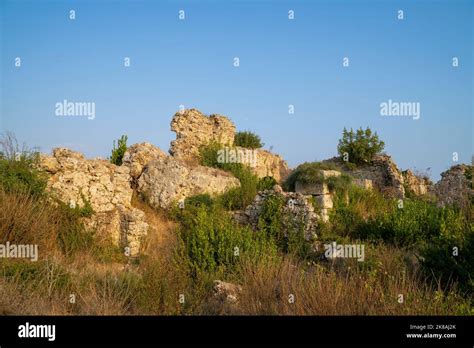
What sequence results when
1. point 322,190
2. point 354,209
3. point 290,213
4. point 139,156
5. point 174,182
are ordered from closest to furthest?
point 290,213
point 174,182
point 354,209
point 322,190
point 139,156

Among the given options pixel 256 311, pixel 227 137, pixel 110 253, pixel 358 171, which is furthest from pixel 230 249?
pixel 358 171

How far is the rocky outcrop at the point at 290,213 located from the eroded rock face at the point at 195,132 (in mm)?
4768

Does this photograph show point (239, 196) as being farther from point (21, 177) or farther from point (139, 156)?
point (21, 177)

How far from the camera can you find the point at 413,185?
2395cm

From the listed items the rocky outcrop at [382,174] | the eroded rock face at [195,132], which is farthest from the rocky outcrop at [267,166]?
the rocky outcrop at [382,174]

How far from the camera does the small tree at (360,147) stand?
2325 centimetres

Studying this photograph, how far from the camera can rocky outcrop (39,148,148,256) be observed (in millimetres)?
13812

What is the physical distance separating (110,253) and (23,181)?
3.03m

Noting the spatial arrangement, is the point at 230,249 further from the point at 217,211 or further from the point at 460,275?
the point at 460,275

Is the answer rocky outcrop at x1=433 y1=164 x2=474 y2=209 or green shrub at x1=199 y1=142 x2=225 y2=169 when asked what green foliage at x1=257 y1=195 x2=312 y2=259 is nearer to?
green shrub at x1=199 y1=142 x2=225 y2=169

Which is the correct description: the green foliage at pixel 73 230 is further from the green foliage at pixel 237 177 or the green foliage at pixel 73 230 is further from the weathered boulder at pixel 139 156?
the green foliage at pixel 237 177

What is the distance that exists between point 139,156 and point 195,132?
10.7 ft

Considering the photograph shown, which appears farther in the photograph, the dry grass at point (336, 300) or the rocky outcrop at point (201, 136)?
the rocky outcrop at point (201, 136)
